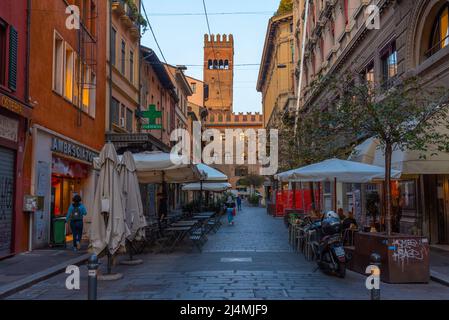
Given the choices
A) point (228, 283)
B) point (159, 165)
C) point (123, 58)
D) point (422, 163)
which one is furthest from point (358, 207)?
point (228, 283)

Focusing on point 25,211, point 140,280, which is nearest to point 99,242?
point 140,280

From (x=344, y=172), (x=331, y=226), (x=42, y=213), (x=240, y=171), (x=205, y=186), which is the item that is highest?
(x=240, y=171)

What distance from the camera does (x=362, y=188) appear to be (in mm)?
23406

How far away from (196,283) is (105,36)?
16.1 m

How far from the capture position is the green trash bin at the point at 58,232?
15297 mm

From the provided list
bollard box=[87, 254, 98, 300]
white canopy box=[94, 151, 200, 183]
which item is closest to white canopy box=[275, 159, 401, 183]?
white canopy box=[94, 151, 200, 183]

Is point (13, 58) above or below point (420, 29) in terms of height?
below

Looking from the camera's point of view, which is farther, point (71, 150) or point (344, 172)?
point (71, 150)

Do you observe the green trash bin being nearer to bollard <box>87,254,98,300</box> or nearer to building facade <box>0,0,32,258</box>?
building facade <box>0,0,32,258</box>

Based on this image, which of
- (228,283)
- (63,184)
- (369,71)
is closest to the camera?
(228,283)

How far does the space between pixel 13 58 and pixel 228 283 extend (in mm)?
8412

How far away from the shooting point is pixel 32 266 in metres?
11.4

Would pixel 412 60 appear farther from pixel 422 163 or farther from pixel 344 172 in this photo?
pixel 344 172

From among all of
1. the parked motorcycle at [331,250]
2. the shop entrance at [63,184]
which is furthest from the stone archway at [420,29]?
the shop entrance at [63,184]
